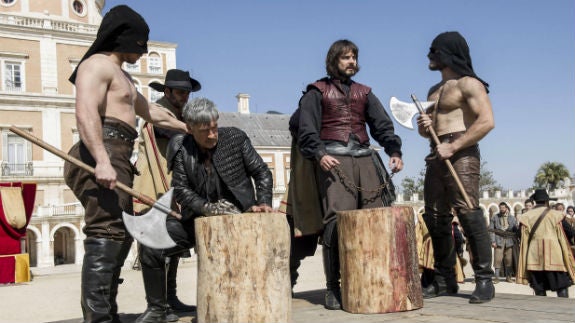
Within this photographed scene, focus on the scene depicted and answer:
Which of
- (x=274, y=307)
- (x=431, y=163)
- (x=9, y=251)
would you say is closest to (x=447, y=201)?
(x=431, y=163)

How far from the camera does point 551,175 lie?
274ft

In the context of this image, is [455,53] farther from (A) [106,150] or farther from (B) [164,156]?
(A) [106,150]

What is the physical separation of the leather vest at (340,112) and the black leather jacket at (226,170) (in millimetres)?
852

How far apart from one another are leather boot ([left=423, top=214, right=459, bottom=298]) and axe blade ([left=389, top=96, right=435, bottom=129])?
0.85 meters

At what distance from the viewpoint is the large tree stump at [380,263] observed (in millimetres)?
4355

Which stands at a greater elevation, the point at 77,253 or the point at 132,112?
the point at 132,112

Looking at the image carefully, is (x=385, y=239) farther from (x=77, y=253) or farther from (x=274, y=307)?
(x=77, y=253)

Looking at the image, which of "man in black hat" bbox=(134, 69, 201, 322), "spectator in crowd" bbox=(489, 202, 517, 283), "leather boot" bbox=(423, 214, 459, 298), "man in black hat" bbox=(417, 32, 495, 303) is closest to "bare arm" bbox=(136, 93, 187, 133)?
"man in black hat" bbox=(134, 69, 201, 322)

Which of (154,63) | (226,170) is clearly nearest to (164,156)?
(226,170)

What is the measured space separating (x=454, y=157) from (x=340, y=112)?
1.01m

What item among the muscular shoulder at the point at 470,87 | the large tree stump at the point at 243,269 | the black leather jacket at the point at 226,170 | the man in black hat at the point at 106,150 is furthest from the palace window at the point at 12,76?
the large tree stump at the point at 243,269

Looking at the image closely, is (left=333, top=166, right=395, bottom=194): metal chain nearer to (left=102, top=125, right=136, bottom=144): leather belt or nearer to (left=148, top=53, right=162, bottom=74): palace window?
(left=102, top=125, right=136, bottom=144): leather belt

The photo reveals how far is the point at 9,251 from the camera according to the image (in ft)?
60.3

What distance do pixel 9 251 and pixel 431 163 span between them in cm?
1644
